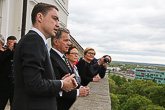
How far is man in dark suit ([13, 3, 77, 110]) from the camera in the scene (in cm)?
128

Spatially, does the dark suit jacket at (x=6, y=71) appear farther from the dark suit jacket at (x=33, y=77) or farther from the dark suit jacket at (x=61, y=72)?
the dark suit jacket at (x=33, y=77)

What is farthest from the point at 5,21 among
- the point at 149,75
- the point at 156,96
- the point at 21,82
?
the point at 149,75

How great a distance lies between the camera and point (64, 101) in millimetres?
2352

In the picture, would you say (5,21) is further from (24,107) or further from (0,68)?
(24,107)

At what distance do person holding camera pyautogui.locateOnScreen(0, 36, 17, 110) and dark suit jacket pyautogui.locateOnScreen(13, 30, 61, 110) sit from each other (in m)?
1.91

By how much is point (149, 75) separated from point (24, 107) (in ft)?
484

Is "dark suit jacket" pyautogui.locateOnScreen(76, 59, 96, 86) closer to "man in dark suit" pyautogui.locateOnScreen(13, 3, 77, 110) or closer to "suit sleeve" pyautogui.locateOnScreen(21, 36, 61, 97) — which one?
"man in dark suit" pyautogui.locateOnScreen(13, 3, 77, 110)

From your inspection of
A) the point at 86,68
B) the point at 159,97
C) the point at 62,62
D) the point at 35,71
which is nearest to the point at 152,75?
the point at 159,97

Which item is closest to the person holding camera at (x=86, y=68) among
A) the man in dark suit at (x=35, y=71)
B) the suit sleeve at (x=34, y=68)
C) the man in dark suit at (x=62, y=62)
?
the man in dark suit at (x=62, y=62)

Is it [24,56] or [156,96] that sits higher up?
[24,56]

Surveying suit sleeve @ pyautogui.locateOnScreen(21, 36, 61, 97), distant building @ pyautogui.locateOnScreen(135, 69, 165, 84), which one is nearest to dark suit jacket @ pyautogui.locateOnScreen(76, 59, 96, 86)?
suit sleeve @ pyautogui.locateOnScreen(21, 36, 61, 97)

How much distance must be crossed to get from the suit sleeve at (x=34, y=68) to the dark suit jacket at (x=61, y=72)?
709 mm

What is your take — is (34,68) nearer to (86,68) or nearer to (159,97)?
(86,68)

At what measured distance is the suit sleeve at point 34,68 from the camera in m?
1.28
